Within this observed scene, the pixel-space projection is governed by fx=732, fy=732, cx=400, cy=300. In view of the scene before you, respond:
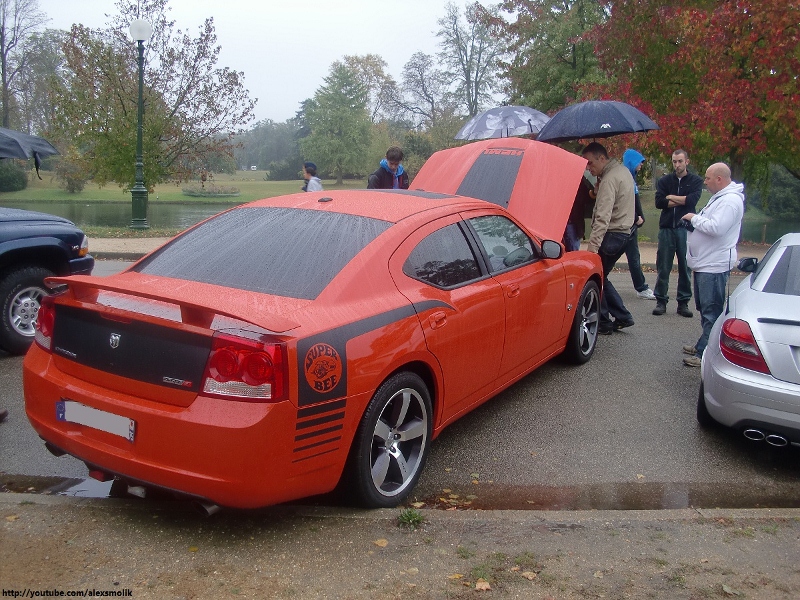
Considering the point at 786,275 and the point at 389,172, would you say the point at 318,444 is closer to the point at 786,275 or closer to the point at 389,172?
the point at 786,275

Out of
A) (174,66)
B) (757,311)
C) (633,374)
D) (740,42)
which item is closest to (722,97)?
(740,42)

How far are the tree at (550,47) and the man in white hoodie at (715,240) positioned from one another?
21832 mm

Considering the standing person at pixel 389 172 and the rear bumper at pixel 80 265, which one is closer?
the rear bumper at pixel 80 265

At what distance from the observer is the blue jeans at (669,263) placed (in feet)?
29.9

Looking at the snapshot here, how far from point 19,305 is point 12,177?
41.3 metres

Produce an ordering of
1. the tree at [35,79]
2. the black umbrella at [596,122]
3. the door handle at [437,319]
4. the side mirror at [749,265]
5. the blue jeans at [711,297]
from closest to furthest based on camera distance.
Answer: the door handle at [437,319]
the side mirror at [749,265]
the blue jeans at [711,297]
the black umbrella at [596,122]
the tree at [35,79]

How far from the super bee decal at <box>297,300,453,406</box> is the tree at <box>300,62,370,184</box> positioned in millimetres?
64836

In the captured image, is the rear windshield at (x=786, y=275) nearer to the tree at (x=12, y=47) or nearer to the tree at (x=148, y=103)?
the tree at (x=148, y=103)

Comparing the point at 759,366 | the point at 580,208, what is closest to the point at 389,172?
the point at 580,208

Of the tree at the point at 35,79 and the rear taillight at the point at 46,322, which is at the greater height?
the tree at the point at 35,79

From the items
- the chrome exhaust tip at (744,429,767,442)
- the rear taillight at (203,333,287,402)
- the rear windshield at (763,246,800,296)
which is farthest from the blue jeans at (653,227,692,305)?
the rear taillight at (203,333,287,402)

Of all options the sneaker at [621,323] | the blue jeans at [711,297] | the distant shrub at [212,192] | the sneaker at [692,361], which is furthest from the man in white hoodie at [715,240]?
the distant shrub at [212,192]

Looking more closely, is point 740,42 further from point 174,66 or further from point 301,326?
point 174,66

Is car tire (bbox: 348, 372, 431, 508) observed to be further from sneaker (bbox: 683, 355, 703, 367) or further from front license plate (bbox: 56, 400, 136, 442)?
sneaker (bbox: 683, 355, 703, 367)
